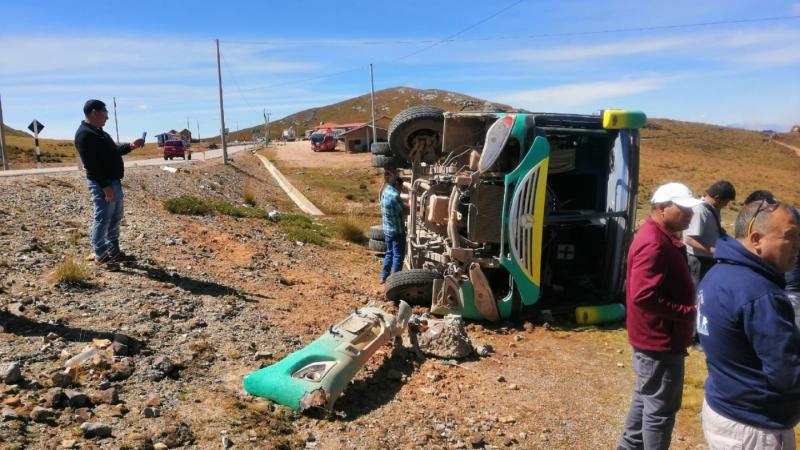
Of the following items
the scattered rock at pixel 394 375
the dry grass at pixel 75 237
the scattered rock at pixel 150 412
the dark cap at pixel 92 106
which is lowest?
the scattered rock at pixel 394 375

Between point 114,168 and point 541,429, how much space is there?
5.04 m

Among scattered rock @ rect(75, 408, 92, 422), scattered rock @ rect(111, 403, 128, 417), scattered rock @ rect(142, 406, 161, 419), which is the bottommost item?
scattered rock @ rect(142, 406, 161, 419)

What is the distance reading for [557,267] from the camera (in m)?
7.57

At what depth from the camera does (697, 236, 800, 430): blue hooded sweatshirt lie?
2162 mm

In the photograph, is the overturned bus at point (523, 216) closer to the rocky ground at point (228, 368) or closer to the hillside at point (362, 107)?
the rocky ground at point (228, 368)

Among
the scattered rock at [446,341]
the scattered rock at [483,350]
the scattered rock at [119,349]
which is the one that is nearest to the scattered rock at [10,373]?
the scattered rock at [119,349]

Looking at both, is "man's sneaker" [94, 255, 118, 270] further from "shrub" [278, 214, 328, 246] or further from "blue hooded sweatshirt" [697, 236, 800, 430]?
"blue hooded sweatshirt" [697, 236, 800, 430]

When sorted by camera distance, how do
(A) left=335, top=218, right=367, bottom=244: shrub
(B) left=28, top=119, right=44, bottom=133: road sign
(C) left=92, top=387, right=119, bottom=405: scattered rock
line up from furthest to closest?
(B) left=28, top=119, right=44, bottom=133: road sign
(A) left=335, top=218, right=367, bottom=244: shrub
(C) left=92, top=387, right=119, bottom=405: scattered rock

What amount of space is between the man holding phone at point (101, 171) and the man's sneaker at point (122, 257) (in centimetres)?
5

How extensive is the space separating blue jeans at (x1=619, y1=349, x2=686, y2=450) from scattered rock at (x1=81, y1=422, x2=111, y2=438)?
10.2 ft

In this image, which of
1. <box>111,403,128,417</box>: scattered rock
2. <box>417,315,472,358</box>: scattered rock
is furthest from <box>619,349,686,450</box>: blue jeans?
<box>111,403,128,417</box>: scattered rock

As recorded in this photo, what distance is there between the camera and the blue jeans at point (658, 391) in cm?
322

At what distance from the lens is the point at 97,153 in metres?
6.04

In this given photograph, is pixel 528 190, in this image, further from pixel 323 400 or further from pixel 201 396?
pixel 201 396
